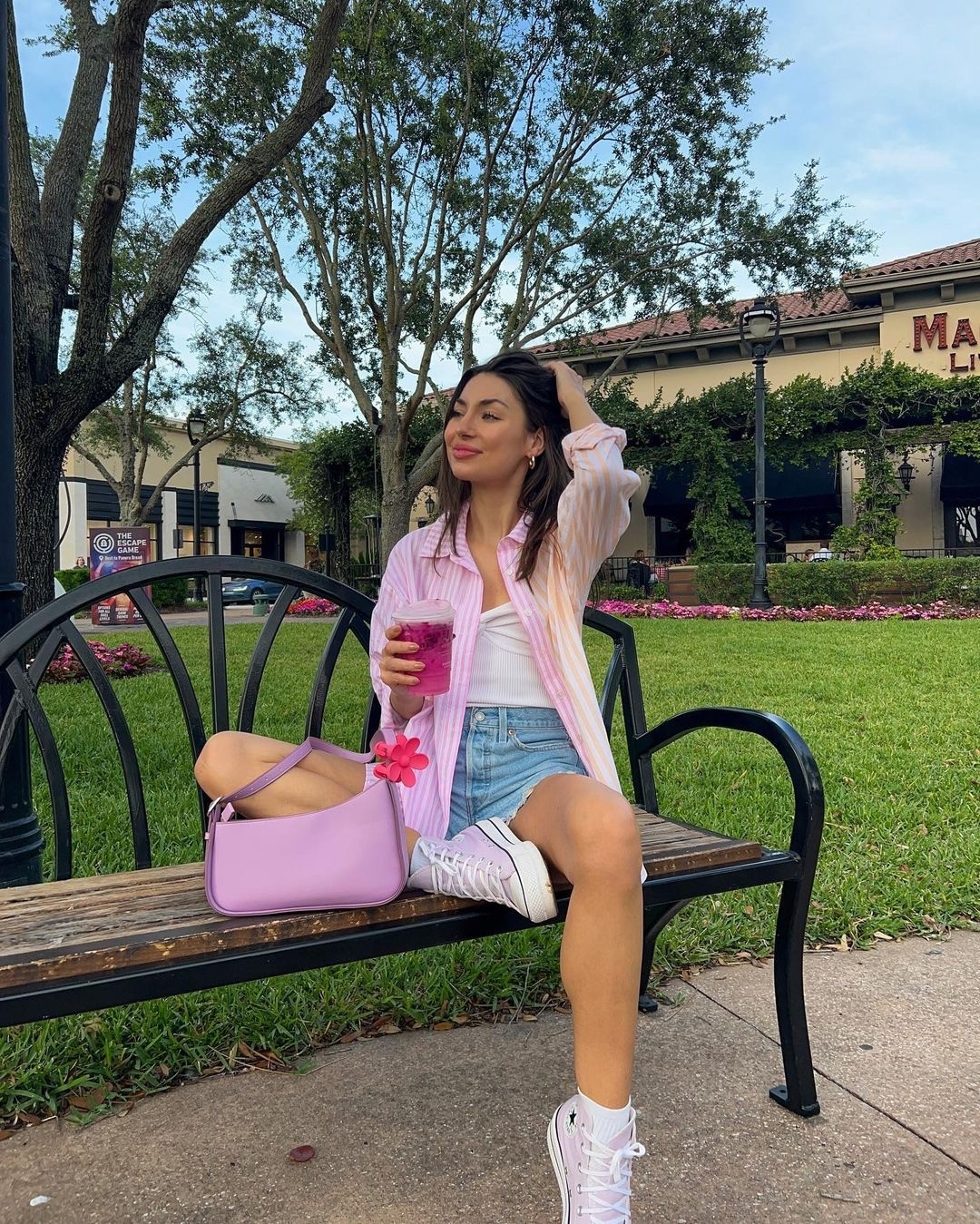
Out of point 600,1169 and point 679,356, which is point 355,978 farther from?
point 679,356

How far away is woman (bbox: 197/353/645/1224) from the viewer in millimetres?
1489

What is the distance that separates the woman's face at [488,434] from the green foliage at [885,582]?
14322 millimetres

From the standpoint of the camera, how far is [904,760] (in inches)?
189

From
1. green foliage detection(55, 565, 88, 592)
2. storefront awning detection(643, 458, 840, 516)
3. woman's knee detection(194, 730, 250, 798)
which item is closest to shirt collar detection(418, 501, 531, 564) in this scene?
woman's knee detection(194, 730, 250, 798)

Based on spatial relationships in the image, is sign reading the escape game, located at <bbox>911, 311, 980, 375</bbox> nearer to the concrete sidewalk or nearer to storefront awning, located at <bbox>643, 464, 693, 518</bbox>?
storefront awning, located at <bbox>643, 464, 693, 518</bbox>

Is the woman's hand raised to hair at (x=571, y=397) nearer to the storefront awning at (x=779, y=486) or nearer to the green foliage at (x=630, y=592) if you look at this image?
the green foliage at (x=630, y=592)

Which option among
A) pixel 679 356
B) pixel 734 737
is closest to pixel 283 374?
pixel 679 356

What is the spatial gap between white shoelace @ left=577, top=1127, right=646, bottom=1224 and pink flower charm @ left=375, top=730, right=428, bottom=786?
67 cm

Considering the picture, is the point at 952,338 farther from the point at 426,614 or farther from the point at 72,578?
the point at 72,578

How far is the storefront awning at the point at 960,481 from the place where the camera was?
19.4 meters

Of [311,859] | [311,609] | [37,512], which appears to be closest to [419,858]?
[311,859]

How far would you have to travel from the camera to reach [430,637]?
171cm

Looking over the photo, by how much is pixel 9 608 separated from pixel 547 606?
144 centimetres

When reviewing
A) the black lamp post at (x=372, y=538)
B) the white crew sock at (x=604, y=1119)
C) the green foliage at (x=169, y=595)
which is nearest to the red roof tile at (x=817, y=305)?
the black lamp post at (x=372, y=538)
